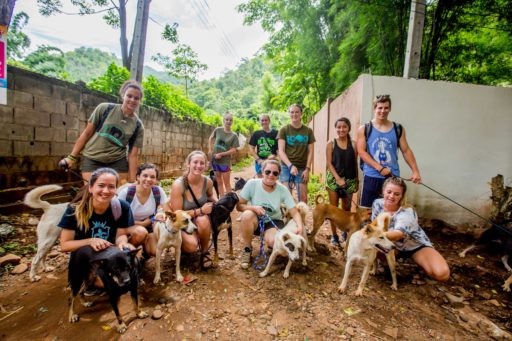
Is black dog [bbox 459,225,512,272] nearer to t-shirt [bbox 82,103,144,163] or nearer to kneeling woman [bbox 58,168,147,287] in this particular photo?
kneeling woman [bbox 58,168,147,287]

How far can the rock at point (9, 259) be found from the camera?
9.31 ft

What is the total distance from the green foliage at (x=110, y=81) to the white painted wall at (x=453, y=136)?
570 cm

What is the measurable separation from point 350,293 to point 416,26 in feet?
15.1

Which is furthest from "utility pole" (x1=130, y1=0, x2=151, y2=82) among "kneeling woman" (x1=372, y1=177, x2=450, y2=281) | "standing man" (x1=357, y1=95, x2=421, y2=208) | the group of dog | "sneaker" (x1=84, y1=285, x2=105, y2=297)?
"kneeling woman" (x1=372, y1=177, x2=450, y2=281)

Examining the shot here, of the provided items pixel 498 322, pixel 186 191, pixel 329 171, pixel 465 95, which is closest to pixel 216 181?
pixel 186 191

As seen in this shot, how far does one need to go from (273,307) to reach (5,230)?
148 inches

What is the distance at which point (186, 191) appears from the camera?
9.97 ft

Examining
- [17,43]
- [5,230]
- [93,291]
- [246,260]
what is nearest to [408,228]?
[246,260]

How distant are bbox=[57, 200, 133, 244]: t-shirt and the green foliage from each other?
191 inches

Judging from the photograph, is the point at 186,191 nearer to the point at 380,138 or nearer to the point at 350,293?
the point at 350,293

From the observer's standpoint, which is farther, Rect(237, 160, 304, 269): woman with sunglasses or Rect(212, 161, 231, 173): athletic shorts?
Rect(212, 161, 231, 173): athletic shorts

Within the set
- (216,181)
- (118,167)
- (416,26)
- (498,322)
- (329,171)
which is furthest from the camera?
(216,181)

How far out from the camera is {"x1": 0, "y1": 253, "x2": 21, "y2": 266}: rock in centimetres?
284

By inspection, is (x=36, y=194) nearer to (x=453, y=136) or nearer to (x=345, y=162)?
(x=345, y=162)
